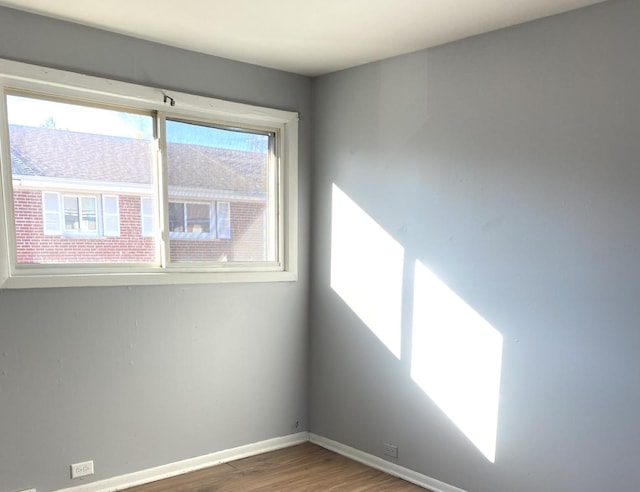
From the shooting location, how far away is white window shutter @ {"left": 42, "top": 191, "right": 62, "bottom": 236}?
2.70 metres

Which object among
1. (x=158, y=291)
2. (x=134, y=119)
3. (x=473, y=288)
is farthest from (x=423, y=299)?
(x=134, y=119)

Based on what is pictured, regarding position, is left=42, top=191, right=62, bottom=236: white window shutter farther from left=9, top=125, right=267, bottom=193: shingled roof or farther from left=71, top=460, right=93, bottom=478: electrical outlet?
left=71, top=460, right=93, bottom=478: electrical outlet

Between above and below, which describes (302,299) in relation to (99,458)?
above

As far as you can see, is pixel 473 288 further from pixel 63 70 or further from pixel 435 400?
pixel 63 70

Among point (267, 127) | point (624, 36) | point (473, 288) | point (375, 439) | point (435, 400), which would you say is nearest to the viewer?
point (624, 36)

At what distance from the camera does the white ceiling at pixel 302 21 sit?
2.37 metres

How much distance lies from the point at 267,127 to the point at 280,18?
106 centimetres

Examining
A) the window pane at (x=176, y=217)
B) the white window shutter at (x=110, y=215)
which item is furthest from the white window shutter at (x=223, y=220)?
the white window shutter at (x=110, y=215)

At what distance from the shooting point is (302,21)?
8.51ft

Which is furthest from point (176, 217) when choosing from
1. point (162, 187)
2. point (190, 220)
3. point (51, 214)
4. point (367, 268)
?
point (367, 268)

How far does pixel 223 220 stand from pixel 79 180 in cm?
94

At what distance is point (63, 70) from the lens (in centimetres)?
265

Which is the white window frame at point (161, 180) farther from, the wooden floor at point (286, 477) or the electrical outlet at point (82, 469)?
the wooden floor at point (286, 477)

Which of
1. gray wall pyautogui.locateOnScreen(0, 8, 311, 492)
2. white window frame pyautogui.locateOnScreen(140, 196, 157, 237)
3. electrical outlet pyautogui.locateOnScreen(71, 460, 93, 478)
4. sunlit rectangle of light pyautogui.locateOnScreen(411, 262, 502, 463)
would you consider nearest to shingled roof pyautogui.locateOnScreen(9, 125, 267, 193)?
white window frame pyautogui.locateOnScreen(140, 196, 157, 237)
